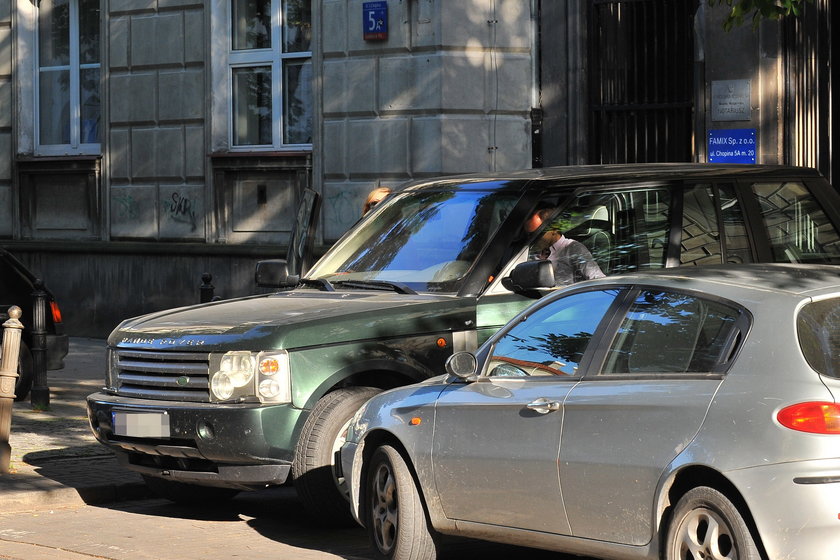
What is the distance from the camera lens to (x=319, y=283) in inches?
343

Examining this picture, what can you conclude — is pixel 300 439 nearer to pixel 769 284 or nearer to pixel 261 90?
pixel 769 284

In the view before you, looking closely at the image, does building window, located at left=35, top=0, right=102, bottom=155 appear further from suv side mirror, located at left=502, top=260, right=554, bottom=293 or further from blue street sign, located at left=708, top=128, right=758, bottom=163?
suv side mirror, located at left=502, top=260, right=554, bottom=293

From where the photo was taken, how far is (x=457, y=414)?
6.42 meters

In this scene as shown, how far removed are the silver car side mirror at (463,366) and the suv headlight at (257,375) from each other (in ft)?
4.26

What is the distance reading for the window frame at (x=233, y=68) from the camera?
17.9 metres

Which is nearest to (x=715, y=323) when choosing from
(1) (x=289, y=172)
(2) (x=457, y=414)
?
(2) (x=457, y=414)

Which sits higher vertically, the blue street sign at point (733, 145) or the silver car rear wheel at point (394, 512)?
the blue street sign at point (733, 145)

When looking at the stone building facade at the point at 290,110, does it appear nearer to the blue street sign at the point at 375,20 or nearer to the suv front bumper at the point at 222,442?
the blue street sign at the point at 375,20

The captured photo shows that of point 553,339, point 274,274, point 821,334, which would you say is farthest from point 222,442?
point 821,334

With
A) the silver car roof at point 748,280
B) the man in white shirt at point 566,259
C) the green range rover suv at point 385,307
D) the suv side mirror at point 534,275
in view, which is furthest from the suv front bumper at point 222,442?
the silver car roof at point 748,280

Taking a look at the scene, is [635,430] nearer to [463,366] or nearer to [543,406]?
[543,406]

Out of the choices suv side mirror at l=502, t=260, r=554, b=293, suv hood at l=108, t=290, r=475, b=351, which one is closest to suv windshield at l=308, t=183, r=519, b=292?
suv hood at l=108, t=290, r=475, b=351

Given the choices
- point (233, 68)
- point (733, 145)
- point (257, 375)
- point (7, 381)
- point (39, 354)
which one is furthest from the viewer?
point (233, 68)

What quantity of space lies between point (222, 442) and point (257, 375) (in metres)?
0.38
